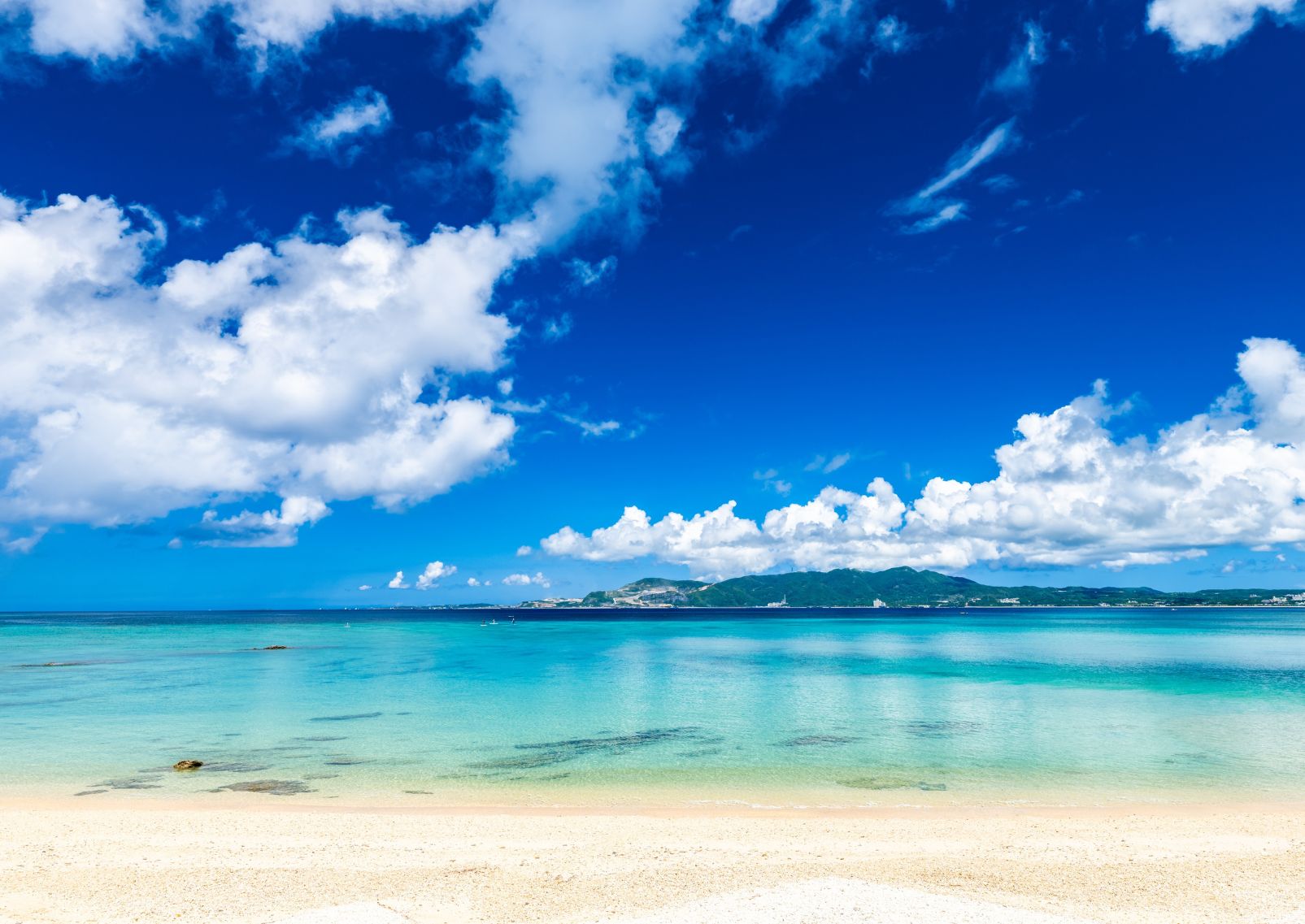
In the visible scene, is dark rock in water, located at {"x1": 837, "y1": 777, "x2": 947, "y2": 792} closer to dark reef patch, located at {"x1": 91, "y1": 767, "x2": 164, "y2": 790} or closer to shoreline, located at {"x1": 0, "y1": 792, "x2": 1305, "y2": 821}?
shoreline, located at {"x1": 0, "y1": 792, "x2": 1305, "y2": 821}

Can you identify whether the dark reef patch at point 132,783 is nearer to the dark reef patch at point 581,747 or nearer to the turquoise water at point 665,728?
the turquoise water at point 665,728

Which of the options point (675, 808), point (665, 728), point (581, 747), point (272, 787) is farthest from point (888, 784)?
point (272, 787)

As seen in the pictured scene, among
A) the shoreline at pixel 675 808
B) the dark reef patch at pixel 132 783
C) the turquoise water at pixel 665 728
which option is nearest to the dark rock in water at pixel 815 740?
the turquoise water at pixel 665 728

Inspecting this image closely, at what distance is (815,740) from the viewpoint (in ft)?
98.9

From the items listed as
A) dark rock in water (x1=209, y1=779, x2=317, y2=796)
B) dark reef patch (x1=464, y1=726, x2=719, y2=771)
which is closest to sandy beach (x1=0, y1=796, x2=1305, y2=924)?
dark rock in water (x1=209, y1=779, x2=317, y2=796)

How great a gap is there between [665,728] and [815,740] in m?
6.69

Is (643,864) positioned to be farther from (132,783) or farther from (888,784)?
(132,783)

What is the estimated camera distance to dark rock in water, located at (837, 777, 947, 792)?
22.6 metres

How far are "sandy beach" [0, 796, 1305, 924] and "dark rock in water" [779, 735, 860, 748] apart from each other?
29.9ft

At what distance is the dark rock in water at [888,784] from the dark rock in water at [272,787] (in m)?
16.5

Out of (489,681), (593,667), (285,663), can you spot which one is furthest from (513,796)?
(285,663)

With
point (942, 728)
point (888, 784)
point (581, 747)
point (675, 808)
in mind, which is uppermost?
point (581, 747)

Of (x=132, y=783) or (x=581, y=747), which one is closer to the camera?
(x=132, y=783)

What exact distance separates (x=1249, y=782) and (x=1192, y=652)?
67559 mm
